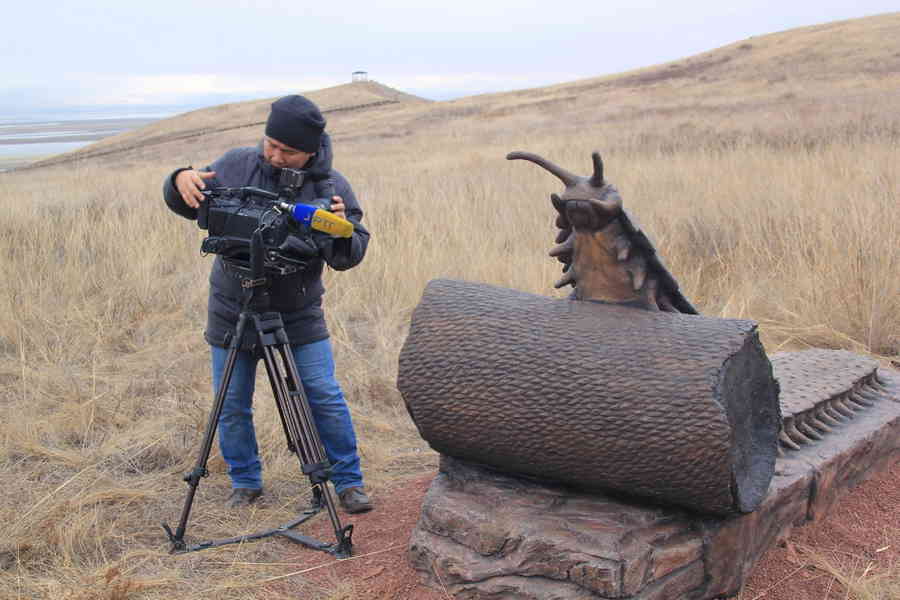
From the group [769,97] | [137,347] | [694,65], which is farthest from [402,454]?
[694,65]

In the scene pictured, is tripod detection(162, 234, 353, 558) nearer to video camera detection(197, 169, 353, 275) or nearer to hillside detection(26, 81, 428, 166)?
video camera detection(197, 169, 353, 275)

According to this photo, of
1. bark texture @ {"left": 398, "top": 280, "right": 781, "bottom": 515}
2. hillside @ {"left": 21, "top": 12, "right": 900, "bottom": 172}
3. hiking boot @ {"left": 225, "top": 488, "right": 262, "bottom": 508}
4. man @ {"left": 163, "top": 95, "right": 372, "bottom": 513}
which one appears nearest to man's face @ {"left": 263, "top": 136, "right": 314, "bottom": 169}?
man @ {"left": 163, "top": 95, "right": 372, "bottom": 513}

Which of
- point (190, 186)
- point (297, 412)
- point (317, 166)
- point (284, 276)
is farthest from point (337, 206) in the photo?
point (297, 412)

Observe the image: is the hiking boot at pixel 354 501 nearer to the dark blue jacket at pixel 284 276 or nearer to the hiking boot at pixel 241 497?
the hiking boot at pixel 241 497

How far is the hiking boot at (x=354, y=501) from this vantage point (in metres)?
3.30

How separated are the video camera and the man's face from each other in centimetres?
12

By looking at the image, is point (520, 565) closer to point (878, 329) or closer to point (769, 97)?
point (878, 329)

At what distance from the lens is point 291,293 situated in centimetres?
314

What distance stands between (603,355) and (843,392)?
1436 millimetres

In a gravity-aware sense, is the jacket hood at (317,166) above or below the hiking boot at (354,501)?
above

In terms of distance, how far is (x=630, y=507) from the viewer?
99.3 inches

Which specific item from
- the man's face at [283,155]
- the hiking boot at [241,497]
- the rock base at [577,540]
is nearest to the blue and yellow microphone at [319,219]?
the man's face at [283,155]

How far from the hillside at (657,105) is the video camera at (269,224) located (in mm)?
8890

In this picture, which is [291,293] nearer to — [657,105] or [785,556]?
[785,556]
